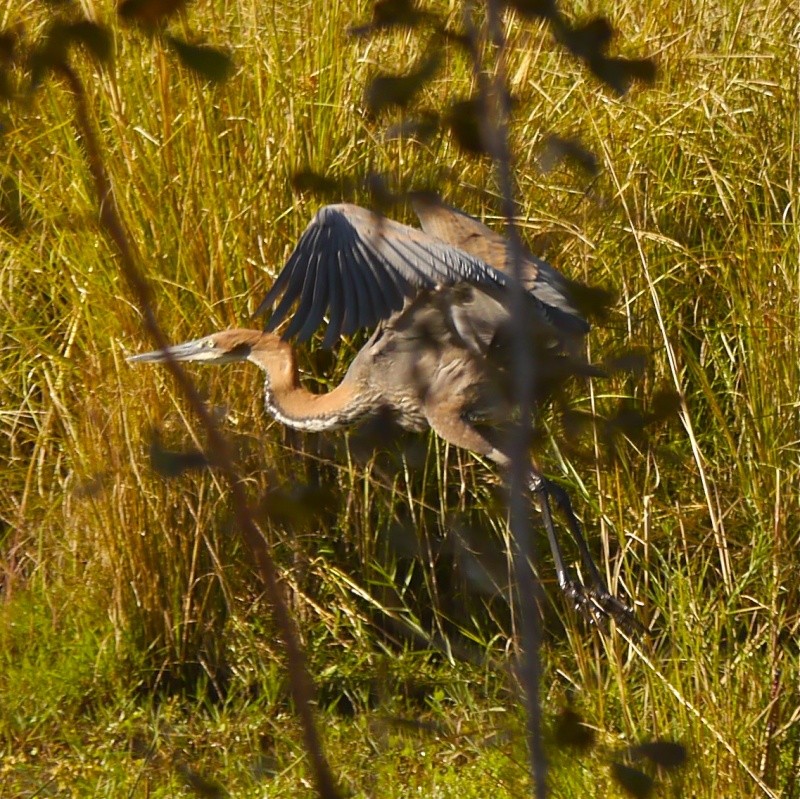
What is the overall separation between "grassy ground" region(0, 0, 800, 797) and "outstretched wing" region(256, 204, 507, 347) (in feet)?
0.83

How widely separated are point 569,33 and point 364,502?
120 inches

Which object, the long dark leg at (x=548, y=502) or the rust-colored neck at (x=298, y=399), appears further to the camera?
the rust-colored neck at (x=298, y=399)

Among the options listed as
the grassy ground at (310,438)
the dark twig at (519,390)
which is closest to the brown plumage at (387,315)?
the grassy ground at (310,438)

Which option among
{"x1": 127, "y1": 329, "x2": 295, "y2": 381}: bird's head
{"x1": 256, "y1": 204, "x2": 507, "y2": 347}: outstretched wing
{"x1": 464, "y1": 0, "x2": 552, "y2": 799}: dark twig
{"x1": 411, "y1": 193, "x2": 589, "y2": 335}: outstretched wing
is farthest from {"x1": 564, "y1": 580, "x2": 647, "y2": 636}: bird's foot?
{"x1": 464, "y1": 0, "x2": 552, "y2": 799}: dark twig

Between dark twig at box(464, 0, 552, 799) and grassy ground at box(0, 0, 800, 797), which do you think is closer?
dark twig at box(464, 0, 552, 799)

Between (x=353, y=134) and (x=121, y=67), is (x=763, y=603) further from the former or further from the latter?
(x=121, y=67)

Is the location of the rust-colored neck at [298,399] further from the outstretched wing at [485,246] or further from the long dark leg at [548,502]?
the outstretched wing at [485,246]

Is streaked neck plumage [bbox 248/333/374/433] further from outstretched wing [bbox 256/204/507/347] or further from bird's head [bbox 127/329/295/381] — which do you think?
outstretched wing [bbox 256/204/507/347]

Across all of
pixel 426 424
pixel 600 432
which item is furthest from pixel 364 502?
pixel 600 432

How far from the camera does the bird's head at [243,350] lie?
4.07 metres

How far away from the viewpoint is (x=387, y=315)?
147 inches

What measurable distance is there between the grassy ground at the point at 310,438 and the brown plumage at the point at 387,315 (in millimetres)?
126

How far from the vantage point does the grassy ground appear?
3.75 metres

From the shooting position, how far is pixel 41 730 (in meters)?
3.82
